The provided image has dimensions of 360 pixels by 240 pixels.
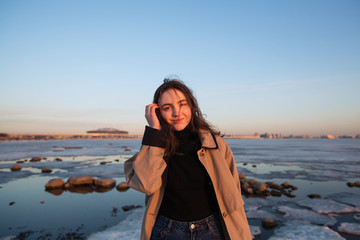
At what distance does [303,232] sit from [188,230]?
492cm

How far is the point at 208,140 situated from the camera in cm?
198

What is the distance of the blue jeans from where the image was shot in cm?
179

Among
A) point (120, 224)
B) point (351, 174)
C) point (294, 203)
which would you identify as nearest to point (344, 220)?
point (294, 203)

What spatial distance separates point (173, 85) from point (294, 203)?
25.5 feet

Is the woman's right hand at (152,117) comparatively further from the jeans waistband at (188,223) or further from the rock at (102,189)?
the rock at (102,189)

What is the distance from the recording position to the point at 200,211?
1.89m

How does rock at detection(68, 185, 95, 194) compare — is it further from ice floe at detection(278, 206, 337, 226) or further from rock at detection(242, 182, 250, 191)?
ice floe at detection(278, 206, 337, 226)

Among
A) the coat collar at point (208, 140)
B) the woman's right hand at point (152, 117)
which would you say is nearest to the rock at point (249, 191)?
the coat collar at point (208, 140)

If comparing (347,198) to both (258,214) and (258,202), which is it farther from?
(258,214)

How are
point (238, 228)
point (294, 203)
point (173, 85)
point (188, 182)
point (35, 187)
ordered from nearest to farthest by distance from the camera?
point (238, 228), point (188, 182), point (173, 85), point (294, 203), point (35, 187)

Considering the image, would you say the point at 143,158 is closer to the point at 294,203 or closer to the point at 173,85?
the point at 173,85

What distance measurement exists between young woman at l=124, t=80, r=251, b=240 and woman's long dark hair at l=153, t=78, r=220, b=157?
0.01m

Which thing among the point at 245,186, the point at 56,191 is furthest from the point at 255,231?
the point at 56,191

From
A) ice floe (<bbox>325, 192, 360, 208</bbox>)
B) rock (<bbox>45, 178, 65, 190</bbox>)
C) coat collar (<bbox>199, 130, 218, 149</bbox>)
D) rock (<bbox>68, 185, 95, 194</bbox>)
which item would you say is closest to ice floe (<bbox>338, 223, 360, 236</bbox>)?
ice floe (<bbox>325, 192, 360, 208</bbox>)
